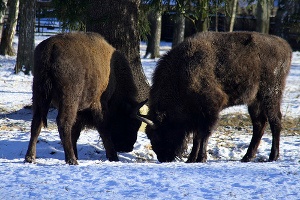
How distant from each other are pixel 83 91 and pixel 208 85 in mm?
1867

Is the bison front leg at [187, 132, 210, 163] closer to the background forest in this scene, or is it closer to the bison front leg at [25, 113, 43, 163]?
the bison front leg at [25, 113, 43, 163]

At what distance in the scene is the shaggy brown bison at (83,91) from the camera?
7.47 m

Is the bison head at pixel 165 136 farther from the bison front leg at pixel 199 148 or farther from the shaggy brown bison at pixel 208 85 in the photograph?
the bison front leg at pixel 199 148

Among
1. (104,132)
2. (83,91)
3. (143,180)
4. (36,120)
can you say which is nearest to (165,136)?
(104,132)

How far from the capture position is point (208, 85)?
8.52m

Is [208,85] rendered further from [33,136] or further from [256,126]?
[33,136]

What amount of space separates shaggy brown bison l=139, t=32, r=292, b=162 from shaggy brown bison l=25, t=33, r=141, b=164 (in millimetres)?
523

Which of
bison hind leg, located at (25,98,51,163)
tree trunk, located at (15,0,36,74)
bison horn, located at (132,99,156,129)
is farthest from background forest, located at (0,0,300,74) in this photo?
bison hind leg, located at (25,98,51,163)

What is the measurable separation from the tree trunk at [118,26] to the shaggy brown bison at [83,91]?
1.15m

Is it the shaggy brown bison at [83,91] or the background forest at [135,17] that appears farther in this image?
the background forest at [135,17]

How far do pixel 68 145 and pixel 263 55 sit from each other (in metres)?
3.39

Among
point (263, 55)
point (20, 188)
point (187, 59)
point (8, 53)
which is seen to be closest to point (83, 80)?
point (187, 59)

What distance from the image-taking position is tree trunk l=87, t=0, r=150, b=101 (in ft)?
34.6

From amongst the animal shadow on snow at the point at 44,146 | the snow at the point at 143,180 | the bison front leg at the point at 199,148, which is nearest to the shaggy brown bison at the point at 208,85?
the bison front leg at the point at 199,148
